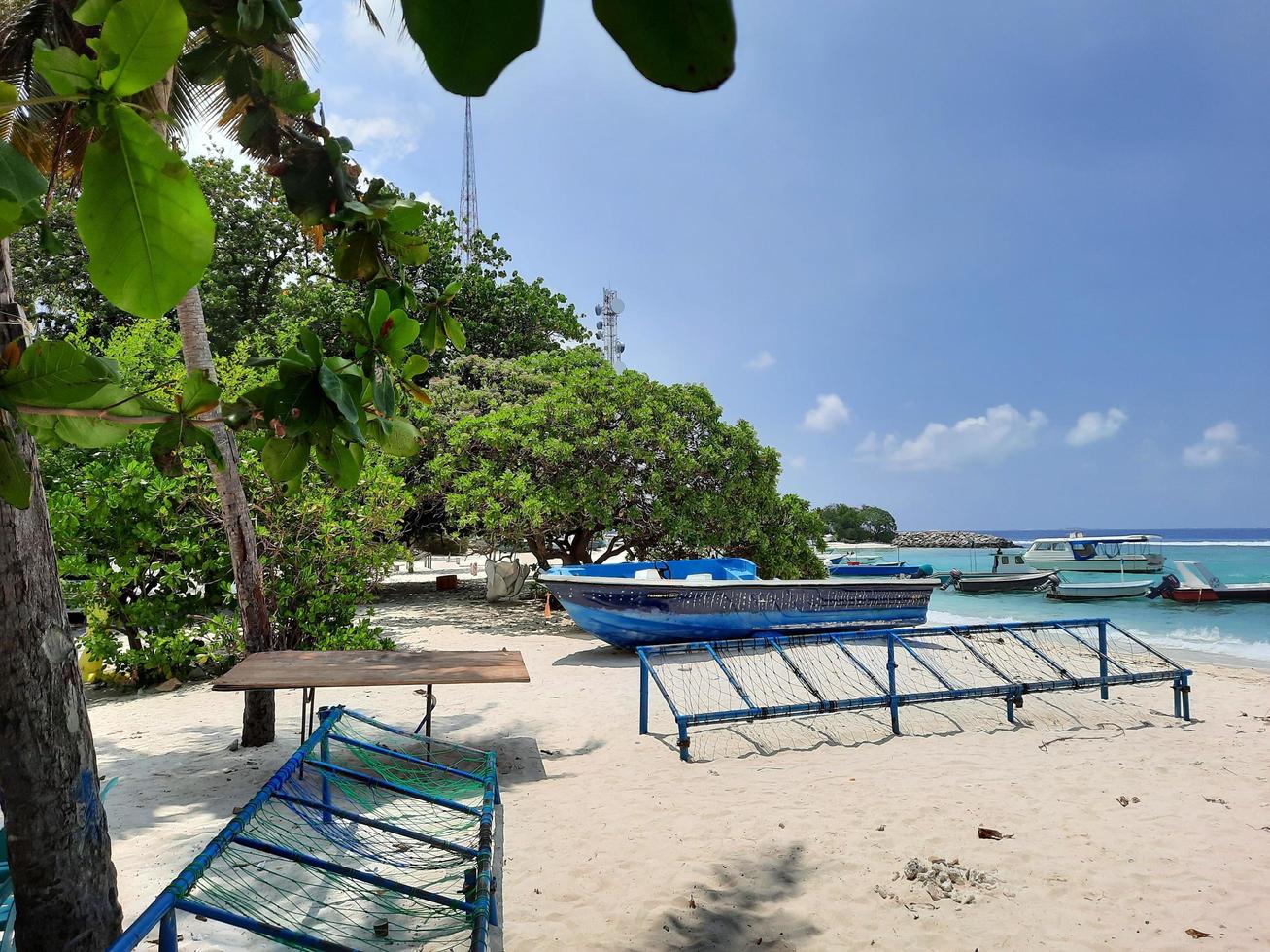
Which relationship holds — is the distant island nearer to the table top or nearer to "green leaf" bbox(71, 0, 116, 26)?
the table top

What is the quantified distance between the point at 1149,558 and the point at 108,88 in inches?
1509

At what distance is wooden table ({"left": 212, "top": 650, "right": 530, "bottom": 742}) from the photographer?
491 centimetres

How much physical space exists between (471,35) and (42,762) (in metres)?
3.40

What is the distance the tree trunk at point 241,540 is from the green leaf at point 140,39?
603 cm

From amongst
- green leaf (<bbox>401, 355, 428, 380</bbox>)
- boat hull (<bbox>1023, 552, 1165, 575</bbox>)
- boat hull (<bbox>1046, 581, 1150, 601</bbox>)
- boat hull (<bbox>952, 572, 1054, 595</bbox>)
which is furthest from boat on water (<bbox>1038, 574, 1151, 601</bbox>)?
green leaf (<bbox>401, 355, 428, 380</bbox>)

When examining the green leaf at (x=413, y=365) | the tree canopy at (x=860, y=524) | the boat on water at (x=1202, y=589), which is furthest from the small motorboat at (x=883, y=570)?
the tree canopy at (x=860, y=524)

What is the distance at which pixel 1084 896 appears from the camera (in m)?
3.86

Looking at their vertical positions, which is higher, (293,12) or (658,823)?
(293,12)

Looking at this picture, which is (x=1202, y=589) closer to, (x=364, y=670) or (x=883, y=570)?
(x=883, y=570)

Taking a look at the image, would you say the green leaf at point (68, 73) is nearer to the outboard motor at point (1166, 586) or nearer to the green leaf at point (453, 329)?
the green leaf at point (453, 329)

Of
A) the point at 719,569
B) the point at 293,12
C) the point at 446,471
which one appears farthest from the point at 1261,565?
the point at 293,12

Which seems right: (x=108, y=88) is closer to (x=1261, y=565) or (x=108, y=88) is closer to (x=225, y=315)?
(x=225, y=315)

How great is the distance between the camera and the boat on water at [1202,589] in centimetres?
2291

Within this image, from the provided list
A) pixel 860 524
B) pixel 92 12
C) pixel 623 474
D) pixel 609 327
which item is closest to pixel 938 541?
pixel 860 524
